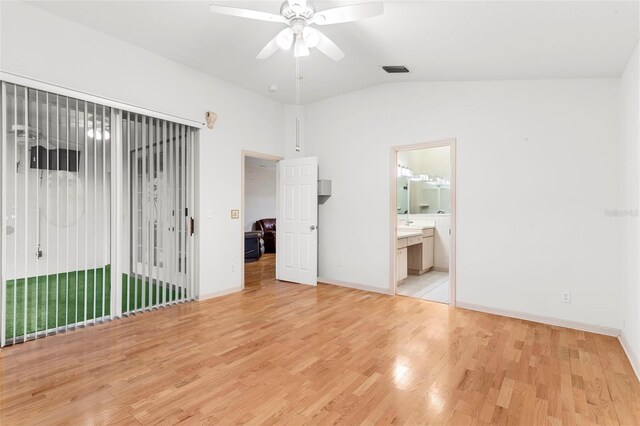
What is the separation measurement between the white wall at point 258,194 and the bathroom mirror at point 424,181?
4.46m

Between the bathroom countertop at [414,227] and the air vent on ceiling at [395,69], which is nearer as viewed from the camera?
the air vent on ceiling at [395,69]

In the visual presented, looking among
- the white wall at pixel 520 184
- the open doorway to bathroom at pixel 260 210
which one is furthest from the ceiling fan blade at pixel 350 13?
the open doorway to bathroom at pixel 260 210

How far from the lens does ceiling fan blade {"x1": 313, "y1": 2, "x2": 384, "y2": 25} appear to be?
7.10ft

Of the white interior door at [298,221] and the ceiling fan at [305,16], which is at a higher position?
the ceiling fan at [305,16]

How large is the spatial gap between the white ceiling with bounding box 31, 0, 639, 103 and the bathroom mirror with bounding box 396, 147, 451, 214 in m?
3.04

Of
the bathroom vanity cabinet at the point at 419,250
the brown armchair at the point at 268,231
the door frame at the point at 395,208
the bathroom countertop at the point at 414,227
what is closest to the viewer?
the door frame at the point at 395,208

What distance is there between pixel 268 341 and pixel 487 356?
1957 mm

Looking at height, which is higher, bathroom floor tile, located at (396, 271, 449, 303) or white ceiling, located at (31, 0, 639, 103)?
white ceiling, located at (31, 0, 639, 103)

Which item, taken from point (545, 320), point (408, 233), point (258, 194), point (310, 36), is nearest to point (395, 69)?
point (310, 36)

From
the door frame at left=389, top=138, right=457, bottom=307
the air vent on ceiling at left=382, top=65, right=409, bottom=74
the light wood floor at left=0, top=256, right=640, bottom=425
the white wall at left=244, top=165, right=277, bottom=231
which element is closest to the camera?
the light wood floor at left=0, top=256, right=640, bottom=425

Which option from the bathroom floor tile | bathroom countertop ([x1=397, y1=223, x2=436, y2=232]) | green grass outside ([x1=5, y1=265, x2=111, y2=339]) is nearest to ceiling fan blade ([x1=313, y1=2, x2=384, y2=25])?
green grass outside ([x1=5, y1=265, x2=111, y2=339])

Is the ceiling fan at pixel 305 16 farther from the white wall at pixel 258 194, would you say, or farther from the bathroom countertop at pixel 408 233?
the white wall at pixel 258 194

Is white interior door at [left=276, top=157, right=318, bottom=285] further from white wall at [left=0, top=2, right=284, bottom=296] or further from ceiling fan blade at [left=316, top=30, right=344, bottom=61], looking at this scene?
ceiling fan blade at [left=316, top=30, right=344, bottom=61]

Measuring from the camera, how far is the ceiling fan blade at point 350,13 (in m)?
2.16
